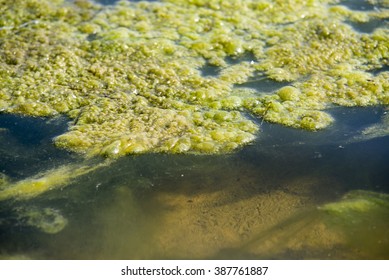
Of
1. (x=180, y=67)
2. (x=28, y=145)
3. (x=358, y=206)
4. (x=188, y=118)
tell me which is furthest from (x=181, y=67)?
(x=358, y=206)

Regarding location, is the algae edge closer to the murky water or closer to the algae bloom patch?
the algae bloom patch

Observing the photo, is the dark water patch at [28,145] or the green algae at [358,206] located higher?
the dark water patch at [28,145]

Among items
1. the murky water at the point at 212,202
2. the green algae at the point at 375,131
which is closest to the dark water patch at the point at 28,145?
the murky water at the point at 212,202

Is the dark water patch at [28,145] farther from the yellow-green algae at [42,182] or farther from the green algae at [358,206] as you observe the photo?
the green algae at [358,206]

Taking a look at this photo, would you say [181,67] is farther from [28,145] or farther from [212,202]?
[212,202]

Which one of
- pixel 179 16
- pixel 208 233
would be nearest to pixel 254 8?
pixel 179 16

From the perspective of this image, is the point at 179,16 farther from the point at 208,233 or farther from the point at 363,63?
the point at 208,233
